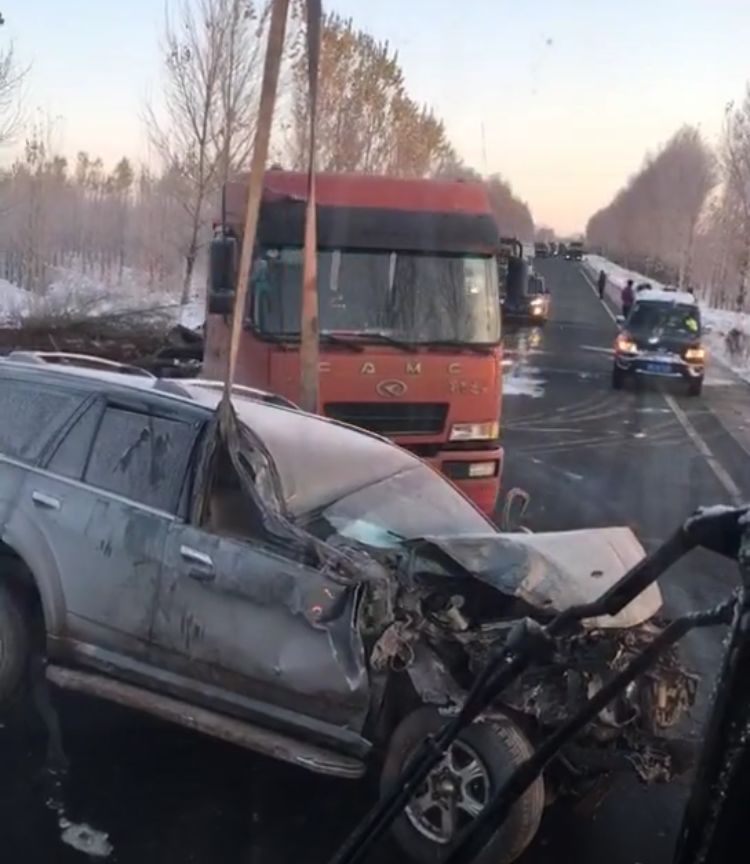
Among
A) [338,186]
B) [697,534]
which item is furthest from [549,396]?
[697,534]

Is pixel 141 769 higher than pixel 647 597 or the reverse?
the reverse

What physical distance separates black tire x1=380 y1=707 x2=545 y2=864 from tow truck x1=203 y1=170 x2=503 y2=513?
4986 millimetres

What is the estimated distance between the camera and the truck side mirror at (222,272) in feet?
30.4

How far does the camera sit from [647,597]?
178 inches

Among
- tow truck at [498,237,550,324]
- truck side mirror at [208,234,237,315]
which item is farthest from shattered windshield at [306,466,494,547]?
tow truck at [498,237,550,324]

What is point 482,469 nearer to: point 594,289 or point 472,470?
point 472,470

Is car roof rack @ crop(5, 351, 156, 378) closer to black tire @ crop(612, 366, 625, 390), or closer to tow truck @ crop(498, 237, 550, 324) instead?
tow truck @ crop(498, 237, 550, 324)

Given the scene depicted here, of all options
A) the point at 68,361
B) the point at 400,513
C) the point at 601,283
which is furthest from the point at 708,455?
the point at 601,283

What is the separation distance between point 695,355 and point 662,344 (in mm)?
698

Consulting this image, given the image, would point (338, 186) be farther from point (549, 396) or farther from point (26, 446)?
point (549, 396)

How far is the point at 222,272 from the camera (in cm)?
934

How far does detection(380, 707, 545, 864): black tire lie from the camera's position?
4086 millimetres

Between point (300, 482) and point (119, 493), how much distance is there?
765mm

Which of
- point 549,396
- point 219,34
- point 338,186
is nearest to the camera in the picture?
point 338,186
